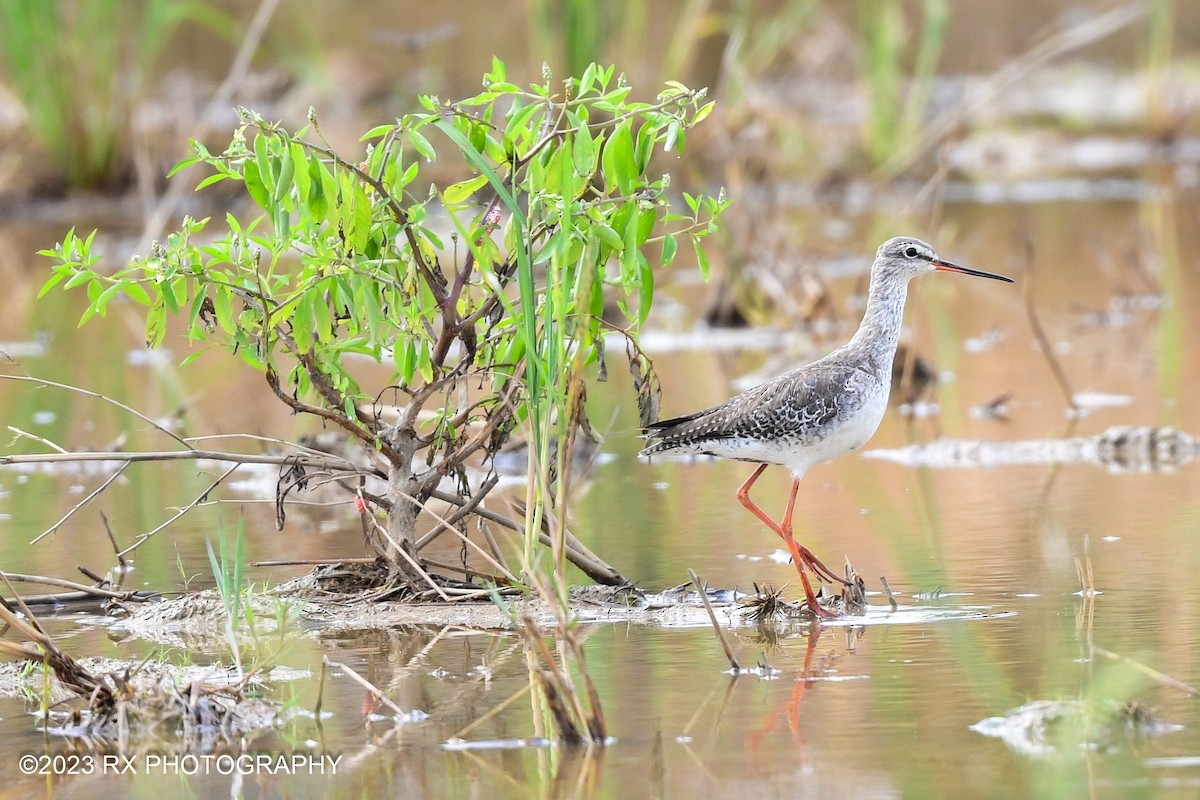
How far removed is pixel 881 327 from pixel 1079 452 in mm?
2120

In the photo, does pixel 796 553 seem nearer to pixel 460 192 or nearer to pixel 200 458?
pixel 460 192

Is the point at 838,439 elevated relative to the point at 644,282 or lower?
lower

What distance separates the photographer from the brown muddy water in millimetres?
5133

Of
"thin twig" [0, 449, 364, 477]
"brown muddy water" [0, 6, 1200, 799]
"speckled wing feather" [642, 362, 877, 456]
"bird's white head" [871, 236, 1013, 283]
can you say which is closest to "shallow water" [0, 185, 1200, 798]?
"brown muddy water" [0, 6, 1200, 799]

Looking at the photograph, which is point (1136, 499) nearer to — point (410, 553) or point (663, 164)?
point (410, 553)

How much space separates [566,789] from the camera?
4.95 m

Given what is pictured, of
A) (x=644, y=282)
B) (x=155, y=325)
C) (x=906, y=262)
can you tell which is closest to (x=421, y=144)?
(x=644, y=282)

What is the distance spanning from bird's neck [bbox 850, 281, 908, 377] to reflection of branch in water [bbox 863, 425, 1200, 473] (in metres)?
1.73

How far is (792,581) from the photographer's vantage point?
24.8 ft

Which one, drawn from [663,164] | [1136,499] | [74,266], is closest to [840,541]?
[1136,499]

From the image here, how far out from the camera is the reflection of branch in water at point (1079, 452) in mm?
9383

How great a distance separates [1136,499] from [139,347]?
882 centimetres

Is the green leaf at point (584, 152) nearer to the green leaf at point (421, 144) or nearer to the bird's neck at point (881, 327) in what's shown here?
the green leaf at point (421, 144)

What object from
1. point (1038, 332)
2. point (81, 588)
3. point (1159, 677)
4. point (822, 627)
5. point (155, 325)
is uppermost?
point (1038, 332)
